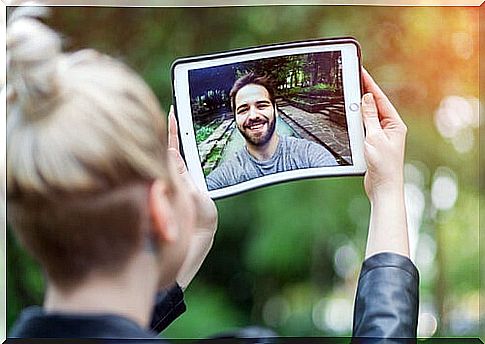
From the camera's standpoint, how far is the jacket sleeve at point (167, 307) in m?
2.70

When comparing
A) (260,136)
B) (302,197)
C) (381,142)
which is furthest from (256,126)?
(381,142)

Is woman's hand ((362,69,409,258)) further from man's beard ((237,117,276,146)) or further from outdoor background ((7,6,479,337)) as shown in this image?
man's beard ((237,117,276,146))

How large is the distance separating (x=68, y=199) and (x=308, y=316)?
0.89 metres

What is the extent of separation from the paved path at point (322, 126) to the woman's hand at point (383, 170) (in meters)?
0.07

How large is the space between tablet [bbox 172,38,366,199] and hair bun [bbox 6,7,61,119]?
17.3 inches

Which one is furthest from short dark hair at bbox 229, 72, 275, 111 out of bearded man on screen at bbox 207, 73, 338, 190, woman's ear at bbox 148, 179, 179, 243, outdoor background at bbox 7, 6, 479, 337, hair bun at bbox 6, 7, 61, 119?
hair bun at bbox 6, 7, 61, 119

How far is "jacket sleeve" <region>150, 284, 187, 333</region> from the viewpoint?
8.84 ft

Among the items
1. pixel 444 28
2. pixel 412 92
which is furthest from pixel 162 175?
pixel 444 28

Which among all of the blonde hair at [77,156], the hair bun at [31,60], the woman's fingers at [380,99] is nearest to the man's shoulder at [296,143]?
the woman's fingers at [380,99]

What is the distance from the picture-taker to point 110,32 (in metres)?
2.82

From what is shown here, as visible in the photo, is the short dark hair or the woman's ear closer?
the woman's ear

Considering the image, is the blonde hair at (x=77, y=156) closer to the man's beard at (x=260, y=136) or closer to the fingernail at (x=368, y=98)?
the man's beard at (x=260, y=136)

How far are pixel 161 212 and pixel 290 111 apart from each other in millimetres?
583

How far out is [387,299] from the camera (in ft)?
Answer: 8.86
